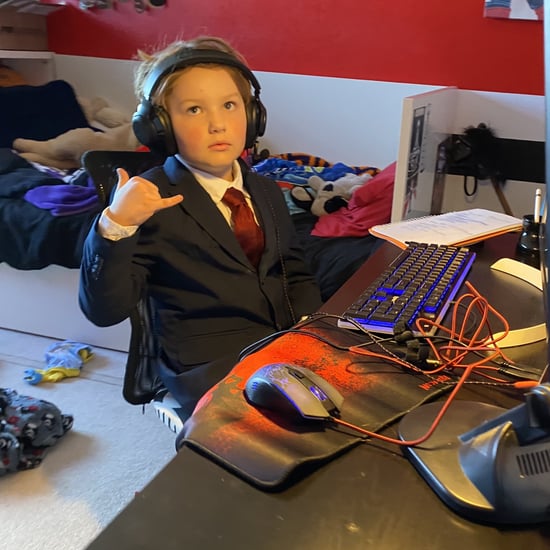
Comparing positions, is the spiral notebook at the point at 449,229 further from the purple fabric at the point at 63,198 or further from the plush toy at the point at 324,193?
the purple fabric at the point at 63,198

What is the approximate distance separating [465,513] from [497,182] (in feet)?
6.64

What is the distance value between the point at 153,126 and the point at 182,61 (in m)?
0.13

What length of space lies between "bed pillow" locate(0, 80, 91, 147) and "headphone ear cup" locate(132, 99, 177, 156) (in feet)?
6.06

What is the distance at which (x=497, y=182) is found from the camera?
2.36 m

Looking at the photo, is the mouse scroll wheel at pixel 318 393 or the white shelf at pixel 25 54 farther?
the white shelf at pixel 25 54

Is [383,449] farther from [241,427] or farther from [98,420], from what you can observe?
[98,420]

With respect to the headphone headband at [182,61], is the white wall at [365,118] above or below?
below

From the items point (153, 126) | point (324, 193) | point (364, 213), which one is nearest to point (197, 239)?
point (153, 126)

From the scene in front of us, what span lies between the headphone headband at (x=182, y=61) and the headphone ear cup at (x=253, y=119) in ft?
0.31

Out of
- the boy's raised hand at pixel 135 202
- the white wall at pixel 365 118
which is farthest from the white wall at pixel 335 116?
the boy's raised hand at pixel 135 202

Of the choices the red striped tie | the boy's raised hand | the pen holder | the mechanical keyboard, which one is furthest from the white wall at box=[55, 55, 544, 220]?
the boy's raised hand

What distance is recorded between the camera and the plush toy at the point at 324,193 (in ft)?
7.61

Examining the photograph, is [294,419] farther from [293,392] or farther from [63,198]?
[63,198]

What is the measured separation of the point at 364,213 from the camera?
85.5 inches
